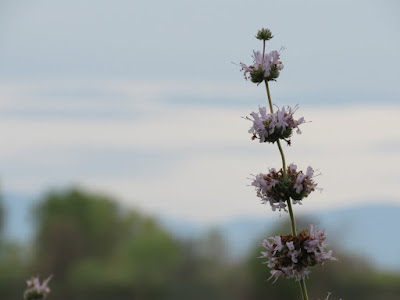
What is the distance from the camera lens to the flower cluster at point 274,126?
4.07m

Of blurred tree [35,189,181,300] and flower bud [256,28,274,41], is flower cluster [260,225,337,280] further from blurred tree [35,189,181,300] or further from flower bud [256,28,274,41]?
blurred tree [35,189,181,300]

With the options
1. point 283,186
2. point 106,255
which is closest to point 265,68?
point 283,186

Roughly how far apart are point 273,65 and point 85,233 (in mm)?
35691

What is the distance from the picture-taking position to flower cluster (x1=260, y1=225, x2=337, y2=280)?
12.9 feet

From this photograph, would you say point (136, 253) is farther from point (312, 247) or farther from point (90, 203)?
point (312, 247)

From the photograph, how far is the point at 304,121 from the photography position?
4133mm

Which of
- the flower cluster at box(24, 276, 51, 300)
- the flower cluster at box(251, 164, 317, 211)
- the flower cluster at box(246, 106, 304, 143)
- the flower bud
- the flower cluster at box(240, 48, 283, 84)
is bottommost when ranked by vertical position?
the flower cluster at box(24, 276, 51, 300)

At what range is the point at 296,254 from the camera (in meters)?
3.92

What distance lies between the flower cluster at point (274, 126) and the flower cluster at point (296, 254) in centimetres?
62

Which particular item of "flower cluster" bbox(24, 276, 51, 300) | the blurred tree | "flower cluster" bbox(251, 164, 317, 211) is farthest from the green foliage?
"flower cluster" bbox(251, 164, 317, 211)

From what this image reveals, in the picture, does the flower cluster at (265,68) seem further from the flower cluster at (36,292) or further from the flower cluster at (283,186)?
the flower cluster at (36,292)

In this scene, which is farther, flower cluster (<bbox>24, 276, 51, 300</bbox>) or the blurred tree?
the blurred tree

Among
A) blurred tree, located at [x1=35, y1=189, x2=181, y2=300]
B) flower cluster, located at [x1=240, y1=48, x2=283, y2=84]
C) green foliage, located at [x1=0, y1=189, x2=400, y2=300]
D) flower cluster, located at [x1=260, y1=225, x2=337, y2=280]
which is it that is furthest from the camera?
blurred tree, located at [x1=35, y1=189, x2=181, y2=300]

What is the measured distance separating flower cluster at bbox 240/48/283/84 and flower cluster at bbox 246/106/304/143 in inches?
9.1
